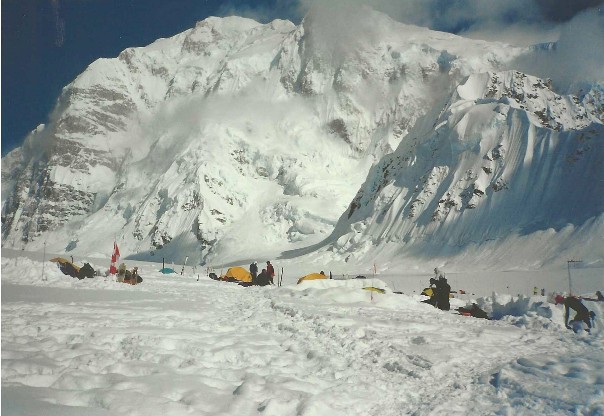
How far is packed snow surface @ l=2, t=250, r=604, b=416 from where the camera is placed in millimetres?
4879

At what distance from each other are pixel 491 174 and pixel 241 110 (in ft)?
360

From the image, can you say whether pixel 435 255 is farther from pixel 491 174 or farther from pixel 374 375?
pixel 374 375

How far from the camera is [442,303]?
17.6m

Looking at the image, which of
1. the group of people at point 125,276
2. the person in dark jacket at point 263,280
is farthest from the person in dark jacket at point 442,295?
the group of people at point 125,276

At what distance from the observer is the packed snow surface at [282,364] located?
16.0 ft

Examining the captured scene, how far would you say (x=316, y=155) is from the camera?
152m

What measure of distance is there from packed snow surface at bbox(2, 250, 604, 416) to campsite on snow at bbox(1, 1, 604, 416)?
47 mm

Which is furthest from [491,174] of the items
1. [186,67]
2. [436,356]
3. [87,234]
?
[186,67]

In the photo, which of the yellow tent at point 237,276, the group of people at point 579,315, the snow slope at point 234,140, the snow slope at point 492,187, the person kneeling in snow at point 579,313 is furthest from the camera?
the snow slope at point 234,140

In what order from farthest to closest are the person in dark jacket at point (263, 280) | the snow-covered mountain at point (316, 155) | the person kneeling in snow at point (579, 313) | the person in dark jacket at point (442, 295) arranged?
the snow-covered mountain at point (316, 155), the person in dark jacket at point (263, 280), the person in dark jacket at point (442, 295), the person kneeling in snow at point (579, 313)

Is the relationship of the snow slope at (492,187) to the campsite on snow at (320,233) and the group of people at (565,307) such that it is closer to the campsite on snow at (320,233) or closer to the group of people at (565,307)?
the campsite on snow at (320,233)

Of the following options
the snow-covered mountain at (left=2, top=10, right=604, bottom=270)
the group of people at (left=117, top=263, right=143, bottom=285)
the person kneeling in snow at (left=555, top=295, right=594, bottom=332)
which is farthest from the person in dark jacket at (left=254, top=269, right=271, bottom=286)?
the snow-covered mountain at (left=2, top=10, right=604, bottom=270)

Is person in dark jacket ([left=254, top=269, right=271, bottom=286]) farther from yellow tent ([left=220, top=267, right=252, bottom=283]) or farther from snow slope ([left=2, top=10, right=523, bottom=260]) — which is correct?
snow slope ([left=2, top=10, right=523, bottom=260])

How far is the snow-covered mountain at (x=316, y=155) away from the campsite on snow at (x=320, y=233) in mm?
538
